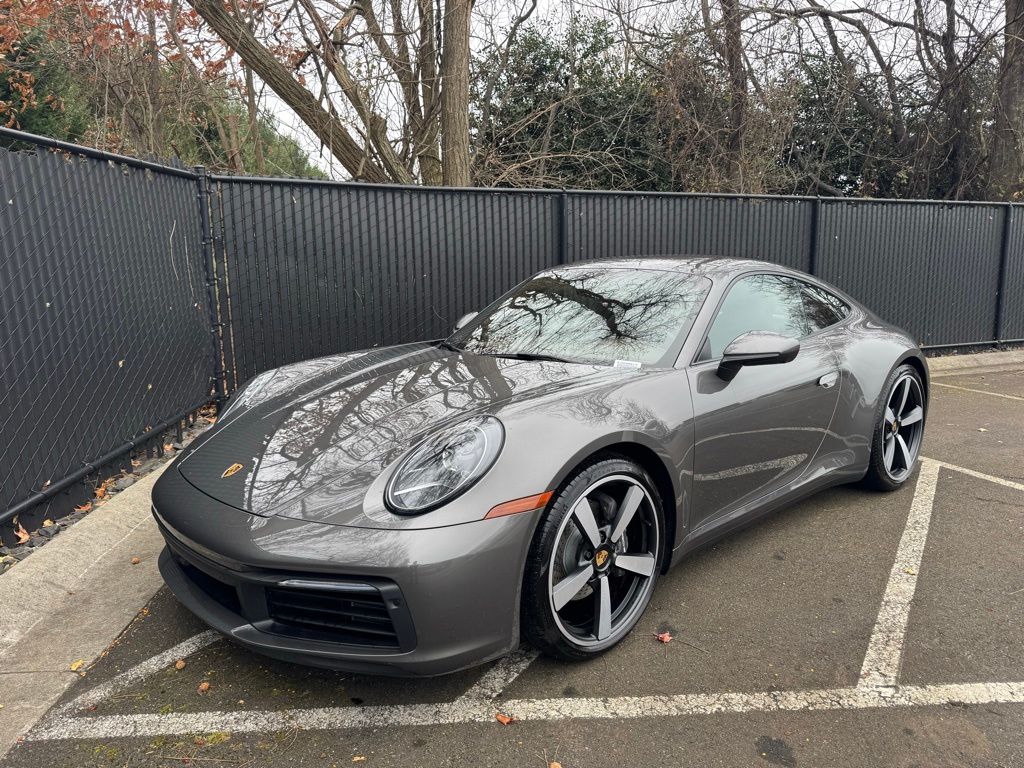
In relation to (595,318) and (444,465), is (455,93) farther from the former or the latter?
(444,465)

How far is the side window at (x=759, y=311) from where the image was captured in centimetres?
322

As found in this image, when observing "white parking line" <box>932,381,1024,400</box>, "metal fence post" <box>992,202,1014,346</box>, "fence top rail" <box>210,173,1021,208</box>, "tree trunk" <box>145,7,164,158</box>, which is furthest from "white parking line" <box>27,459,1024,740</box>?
"metal fence post" <box>992,202,1014,346</box>

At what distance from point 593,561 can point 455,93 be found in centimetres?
736

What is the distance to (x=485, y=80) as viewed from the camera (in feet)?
42.0

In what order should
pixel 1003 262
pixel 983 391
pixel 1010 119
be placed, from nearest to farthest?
pixel 983 391
pixel 1003 262
pixel 1010 119

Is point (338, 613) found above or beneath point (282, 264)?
beneath

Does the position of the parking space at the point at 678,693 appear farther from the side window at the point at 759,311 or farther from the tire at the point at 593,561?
the side window at the point at 759,311

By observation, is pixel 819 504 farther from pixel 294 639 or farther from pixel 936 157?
pixel 936 157

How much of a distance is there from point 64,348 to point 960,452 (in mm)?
5678

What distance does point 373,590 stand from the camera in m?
2.08

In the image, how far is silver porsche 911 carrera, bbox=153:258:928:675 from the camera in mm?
2143

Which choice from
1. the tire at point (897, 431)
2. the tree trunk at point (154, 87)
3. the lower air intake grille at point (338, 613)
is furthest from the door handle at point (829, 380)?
the tree trunk at point (154, 87)

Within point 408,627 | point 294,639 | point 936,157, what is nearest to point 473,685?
point 408,627

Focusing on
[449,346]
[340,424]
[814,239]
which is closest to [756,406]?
[449,346]
